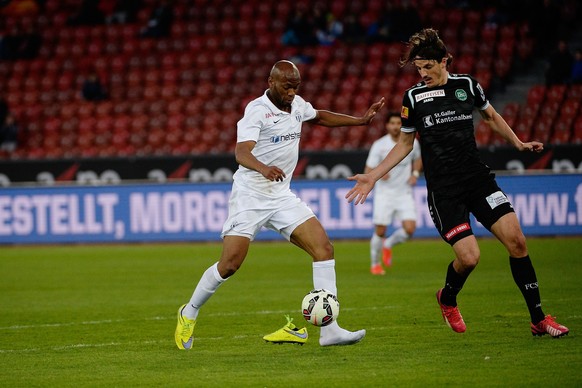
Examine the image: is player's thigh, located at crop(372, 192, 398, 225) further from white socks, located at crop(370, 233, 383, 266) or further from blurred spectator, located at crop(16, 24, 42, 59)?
blurred spectator, located at crop(16, 24, 42, 59)

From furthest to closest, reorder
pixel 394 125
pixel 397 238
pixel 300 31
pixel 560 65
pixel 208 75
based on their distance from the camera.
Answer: pixel 208 75, pixel 300 31, pixel 560 65, pixel 397 238, pixel 394 125

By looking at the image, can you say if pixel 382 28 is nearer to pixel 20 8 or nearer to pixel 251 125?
pixel 20 8

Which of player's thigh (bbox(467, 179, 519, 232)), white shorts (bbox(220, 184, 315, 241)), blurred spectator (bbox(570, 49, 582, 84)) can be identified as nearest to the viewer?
player's thigh (bbox(467, 179, 519, 232))

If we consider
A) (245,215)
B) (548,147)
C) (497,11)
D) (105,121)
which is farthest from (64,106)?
(245,215)

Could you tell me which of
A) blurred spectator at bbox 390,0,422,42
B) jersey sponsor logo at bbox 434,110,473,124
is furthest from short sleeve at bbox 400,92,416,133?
blurred spectator at bbox 390,0,422,42

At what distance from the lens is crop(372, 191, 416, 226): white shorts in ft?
52.1

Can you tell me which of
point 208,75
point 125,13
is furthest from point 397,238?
point 125,13

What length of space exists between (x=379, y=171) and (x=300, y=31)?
1961cm

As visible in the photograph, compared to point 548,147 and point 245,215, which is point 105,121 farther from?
point 245,215

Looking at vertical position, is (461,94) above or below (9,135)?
above

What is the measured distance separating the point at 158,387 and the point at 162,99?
21.8 metres

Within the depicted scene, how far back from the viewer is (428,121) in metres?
8.62

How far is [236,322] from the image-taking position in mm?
10562

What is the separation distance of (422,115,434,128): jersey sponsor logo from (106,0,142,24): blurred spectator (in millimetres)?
23526
